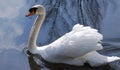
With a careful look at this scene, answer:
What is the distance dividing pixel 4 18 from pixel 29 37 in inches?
62.3

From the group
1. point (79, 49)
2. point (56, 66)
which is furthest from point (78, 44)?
point (56, 66)

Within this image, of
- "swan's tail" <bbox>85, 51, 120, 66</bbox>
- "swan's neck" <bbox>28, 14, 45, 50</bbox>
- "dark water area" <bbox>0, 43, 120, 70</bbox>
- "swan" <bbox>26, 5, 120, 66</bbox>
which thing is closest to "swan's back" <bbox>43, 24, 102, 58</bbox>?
"swan" <bbox>26, 5, 120, 66</bbox>

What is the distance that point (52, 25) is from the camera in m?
7.91

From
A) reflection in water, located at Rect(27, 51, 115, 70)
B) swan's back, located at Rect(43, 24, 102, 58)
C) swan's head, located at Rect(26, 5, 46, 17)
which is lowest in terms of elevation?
reflection in water, located at Rect(27, 51, 115, 70)

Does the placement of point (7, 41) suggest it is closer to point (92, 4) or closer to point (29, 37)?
point (29, 37)

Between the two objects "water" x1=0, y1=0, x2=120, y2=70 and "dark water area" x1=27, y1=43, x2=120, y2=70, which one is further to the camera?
"water" x1=0, y1=0, x2=120, y2=70

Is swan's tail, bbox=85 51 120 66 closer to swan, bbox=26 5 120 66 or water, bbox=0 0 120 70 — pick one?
swan, bbox=26 5 120 66

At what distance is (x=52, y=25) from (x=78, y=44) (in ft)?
6.40

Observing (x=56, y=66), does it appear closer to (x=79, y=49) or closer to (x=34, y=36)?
(x=79, y=49)

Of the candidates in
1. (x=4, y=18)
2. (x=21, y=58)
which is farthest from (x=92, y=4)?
(x=21, y=58)

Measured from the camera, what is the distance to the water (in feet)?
21.8

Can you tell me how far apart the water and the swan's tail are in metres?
0.14

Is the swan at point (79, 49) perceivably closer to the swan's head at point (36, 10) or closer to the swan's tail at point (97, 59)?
the swan's tail at point (97, 59)

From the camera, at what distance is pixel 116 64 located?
248 inches
